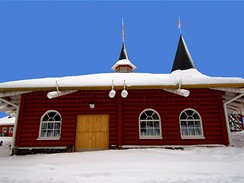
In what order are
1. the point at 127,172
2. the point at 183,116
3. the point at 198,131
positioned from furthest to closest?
1. the point at 183,116
2. the point at 198,131
3. the point at 127,172

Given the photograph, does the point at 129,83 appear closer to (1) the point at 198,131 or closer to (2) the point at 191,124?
(2) the point at 191,124

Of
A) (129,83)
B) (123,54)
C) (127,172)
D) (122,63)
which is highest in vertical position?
(123,54)

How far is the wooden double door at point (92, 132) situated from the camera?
820 centimetres

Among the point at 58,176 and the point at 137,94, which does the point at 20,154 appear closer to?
the point at 58,176

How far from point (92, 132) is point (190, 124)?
4.42 m

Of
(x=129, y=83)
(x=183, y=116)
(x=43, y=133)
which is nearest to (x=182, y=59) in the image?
(x=183, y=116)

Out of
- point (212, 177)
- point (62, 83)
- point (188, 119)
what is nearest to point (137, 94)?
point (188, 119)

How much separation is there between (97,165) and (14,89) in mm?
5334

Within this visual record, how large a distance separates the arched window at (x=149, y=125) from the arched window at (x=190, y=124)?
1069 millimetres

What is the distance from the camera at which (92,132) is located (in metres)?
8.37

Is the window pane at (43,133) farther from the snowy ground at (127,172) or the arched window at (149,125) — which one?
Result: the arched window at (149,125)

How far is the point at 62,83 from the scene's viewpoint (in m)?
8.15

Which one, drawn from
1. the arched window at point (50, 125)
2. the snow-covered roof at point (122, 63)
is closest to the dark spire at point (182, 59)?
the snow-covered roof at point (122, 63)

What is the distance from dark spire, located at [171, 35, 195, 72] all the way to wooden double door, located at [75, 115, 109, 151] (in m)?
6.08
